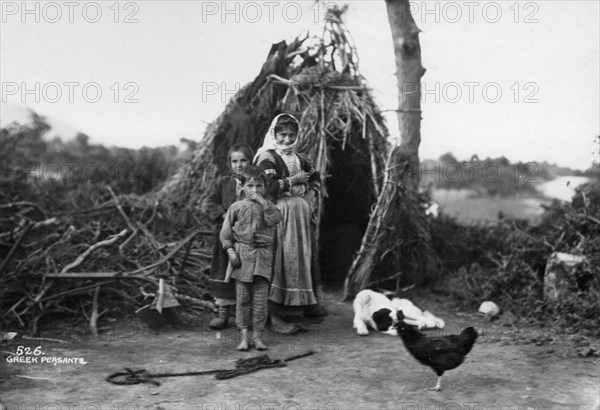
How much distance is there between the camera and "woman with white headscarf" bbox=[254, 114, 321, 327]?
5.70 metres

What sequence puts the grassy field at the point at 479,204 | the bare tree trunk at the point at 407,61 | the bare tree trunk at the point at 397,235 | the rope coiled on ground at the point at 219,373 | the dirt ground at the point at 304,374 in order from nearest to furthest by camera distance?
the dirt ground at the point at 304,374 → the rope coiled on ground at the point at 219,373 → the bare tree trunk at the point at 397,235 → the bare tree trunk at the point at 407,61 → the grassy field at the point at 479,204

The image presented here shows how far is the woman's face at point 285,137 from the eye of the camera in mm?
5719

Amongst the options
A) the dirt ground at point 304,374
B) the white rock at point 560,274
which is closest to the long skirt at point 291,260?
the dirt ground at point 304,374

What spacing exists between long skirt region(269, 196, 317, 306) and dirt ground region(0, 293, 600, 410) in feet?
1.08

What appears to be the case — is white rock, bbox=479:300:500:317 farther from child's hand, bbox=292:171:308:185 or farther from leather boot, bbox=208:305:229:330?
leather boot, bbox=208:305:229:330

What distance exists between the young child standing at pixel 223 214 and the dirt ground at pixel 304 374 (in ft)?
0.69

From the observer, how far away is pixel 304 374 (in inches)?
179

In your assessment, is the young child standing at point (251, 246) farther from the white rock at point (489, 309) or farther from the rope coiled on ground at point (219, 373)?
the white rock at point (489, 309)

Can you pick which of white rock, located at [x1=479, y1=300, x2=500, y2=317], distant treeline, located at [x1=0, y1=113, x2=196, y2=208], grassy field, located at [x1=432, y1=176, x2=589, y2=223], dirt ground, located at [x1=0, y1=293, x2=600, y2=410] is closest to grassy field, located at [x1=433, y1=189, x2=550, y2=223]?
grassy field, located at [x1=432, y1=176, x2=589, y2=223]

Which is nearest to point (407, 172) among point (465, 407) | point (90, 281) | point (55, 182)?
point (90, 281)

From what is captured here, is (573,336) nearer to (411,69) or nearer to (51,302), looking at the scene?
(51,302)

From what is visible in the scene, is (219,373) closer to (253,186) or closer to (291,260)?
(253,186)

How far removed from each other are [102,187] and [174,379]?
5.68 m

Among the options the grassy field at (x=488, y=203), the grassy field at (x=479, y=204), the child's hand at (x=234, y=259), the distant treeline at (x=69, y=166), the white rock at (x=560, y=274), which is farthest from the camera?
the grassy field at (x=479, y=204)
